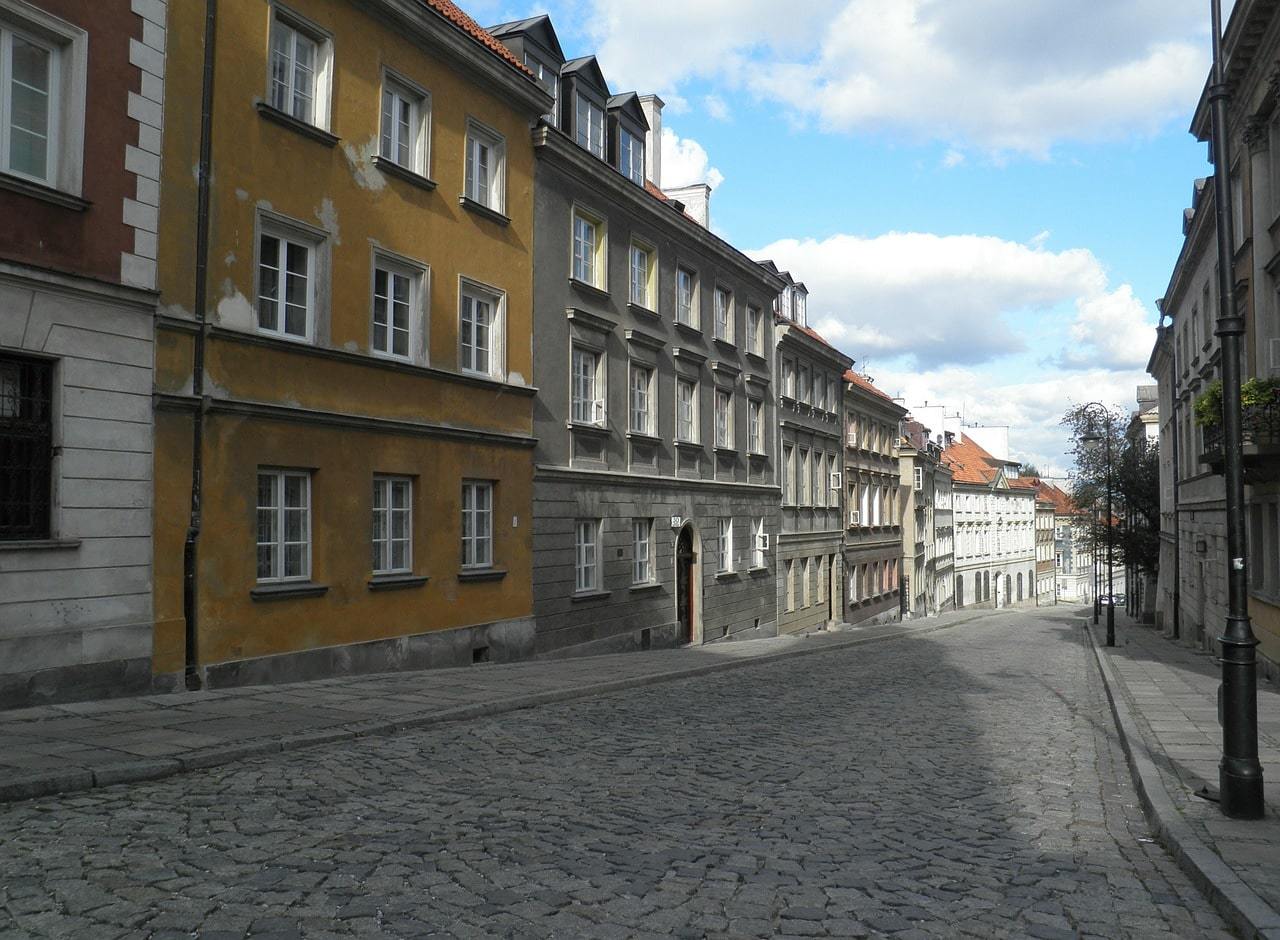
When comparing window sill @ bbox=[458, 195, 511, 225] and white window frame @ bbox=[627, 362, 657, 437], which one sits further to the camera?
white window frame @ bbox=[627, 362, 657, 437]

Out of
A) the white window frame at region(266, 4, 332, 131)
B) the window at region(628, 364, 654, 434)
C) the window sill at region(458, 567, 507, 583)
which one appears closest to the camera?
the white window frame at region(266, 4, 332, 131)

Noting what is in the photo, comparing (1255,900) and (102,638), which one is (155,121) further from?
(1255,900)

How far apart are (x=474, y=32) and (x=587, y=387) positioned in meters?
7.18

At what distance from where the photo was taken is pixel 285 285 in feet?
49.1

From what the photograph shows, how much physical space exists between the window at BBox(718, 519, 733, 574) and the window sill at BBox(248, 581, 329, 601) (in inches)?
629

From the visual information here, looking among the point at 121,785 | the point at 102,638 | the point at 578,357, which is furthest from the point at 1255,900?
the point at 578,357

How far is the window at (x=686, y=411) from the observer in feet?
88.5

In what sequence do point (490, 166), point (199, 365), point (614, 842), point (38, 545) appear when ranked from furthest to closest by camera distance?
point (490, 166) → point (199, 365) → point (38, 545) → point (614, 842)

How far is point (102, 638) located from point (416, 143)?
9284 mm

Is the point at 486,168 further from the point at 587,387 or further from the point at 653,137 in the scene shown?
the point at 653,137

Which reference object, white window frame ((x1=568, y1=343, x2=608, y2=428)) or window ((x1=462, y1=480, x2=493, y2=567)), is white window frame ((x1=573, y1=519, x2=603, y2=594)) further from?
window ((x1=462, y1=480, x2=493, y2=567))

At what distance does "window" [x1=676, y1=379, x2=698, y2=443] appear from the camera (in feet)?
88.5

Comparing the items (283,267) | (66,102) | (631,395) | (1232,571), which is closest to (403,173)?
(283,267)

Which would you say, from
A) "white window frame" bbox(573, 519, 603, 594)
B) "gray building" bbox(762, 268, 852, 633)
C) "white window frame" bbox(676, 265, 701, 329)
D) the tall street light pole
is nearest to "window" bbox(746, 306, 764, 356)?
"gray building" bbox(762, 268, 852, 633)
